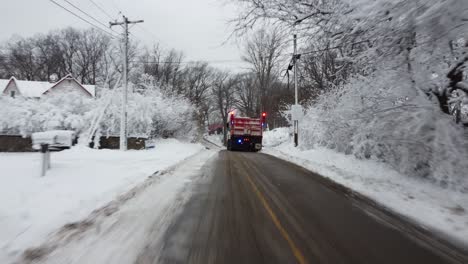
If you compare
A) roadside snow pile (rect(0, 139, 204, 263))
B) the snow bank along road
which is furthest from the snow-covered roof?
the snow bank along road

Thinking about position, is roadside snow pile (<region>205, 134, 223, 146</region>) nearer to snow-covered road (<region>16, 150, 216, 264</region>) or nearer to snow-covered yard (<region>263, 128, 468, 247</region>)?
snow-covered yard (<region>263, 128, 468, 247</region>)

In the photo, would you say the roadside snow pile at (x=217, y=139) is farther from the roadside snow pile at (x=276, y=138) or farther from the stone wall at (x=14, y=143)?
the stone wall at (x=14, y=143)

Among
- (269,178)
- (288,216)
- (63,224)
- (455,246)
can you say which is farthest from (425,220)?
(63,224)

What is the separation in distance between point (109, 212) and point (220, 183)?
10.6 ft

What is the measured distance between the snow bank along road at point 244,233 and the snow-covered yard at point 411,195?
40cm

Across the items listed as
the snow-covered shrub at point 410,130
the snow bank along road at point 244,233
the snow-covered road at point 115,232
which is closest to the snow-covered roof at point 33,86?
the snow-covered road at point 115,232

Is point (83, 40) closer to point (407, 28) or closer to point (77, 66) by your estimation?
point (77, 66)

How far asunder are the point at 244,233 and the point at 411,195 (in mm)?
4302

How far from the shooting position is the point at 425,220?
4.18 meters

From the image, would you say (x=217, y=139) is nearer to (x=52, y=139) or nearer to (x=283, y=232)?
(x=52, y=139)

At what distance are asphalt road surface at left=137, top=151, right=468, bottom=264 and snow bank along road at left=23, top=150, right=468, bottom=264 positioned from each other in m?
0.01

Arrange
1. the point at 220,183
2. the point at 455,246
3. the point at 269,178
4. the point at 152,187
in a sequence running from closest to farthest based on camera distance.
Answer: the point at 455,246 → the point at 152,187 → the point at 220,183 → the point at 269,178

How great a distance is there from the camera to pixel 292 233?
3582 mm

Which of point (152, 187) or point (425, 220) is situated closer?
point (425, 220)
